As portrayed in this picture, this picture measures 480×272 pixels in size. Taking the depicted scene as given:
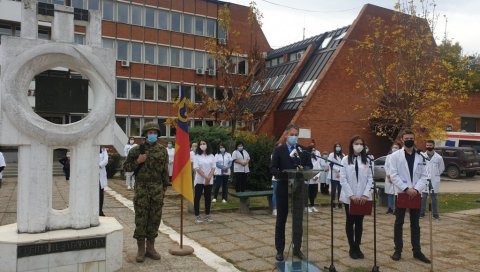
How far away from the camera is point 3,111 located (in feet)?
17.6

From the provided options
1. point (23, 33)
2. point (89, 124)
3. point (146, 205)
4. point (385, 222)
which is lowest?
point (385, 222)

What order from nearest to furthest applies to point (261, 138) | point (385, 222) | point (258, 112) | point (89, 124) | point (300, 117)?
point (89, 124) < point (385, 222) < point (261, 138) < point (300, 117) < point (258, 112)

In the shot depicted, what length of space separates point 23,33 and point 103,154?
493cm

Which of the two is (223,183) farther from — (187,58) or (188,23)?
(188,23)

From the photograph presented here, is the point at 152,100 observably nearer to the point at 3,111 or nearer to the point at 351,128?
the point at 351,128

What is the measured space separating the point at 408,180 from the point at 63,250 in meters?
5.20

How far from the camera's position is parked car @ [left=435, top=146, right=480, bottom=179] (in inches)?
952

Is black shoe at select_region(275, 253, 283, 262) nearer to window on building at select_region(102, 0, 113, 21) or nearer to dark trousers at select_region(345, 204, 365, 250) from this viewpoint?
dark trousers at select_region(345, 204, 365, 250)

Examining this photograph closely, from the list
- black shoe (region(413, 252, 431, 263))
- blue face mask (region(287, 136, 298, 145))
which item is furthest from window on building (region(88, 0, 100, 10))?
black shoe (region(413, 252, 431, 263))

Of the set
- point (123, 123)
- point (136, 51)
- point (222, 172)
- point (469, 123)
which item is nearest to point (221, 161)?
point (222, 172)

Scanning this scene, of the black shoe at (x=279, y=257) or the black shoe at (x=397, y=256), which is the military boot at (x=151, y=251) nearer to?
the black shoe at (x=279, y=257)

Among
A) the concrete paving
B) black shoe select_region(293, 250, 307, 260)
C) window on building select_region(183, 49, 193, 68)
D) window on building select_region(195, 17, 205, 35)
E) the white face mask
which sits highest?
window on building select_region(195, 17, 205, 35)

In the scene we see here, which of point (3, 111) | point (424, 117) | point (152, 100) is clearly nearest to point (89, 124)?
point (3, 111)

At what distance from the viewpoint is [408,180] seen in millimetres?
6719
